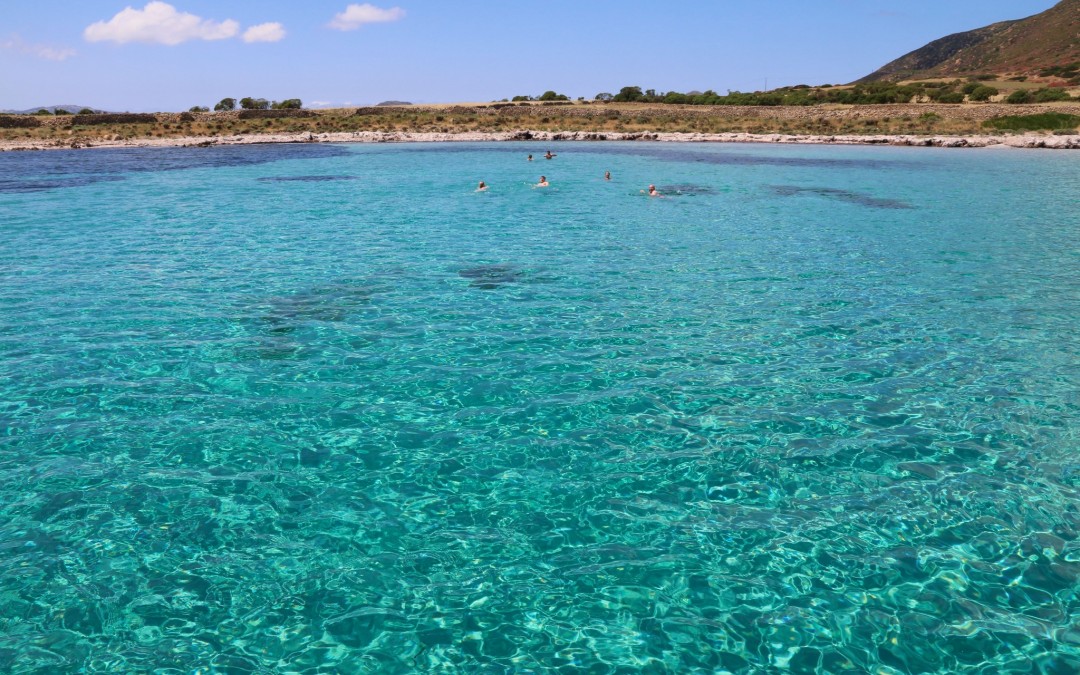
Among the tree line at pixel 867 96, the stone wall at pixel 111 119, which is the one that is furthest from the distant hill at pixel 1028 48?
the stone wall at pixel 111 119

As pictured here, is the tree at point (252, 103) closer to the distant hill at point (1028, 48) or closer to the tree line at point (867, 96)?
the tree line at point (867, 96)

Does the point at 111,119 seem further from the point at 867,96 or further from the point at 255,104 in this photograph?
the point at 867,96

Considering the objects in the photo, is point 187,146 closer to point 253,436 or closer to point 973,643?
point 253,436

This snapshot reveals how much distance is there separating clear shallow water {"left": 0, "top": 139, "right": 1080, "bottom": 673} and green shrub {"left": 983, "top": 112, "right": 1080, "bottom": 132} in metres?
55.5

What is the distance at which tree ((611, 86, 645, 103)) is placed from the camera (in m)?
113

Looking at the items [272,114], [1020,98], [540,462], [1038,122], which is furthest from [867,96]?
[540,462]

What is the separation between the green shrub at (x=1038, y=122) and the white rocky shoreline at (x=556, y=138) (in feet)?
12.3

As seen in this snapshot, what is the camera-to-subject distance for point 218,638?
5.80 m

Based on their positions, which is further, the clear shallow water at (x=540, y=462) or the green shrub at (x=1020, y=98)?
the green shrub at (x=1020, y=98)

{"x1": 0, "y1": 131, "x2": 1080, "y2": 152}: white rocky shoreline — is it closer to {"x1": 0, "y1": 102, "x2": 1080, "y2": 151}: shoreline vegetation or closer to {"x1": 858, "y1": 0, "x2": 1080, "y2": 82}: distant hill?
{"x1": 0, "y1": 102, "x2": 1080, "y2": 151}: shoreline vegetation

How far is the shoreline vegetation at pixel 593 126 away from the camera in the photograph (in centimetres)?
6475

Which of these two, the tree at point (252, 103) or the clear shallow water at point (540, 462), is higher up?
the tree at point (252, 103)

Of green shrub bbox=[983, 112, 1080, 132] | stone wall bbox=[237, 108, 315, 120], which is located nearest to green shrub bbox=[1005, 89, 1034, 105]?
green shrub bbox=[983, 112, 1080, 132]

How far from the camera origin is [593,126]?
8494cm
